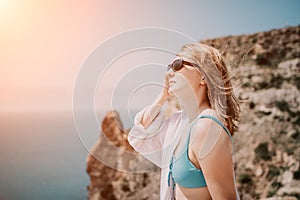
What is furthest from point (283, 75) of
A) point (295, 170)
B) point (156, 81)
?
point (156, 81)

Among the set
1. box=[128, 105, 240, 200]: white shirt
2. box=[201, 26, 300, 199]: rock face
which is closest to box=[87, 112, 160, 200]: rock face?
box=[201, 26, 300, 199]: rock face

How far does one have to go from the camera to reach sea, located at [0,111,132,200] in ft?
30.9

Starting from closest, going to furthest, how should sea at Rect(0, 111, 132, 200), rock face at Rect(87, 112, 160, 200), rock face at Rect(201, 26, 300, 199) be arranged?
rock face at Rect(201, 26, 300, 199) < rock face at Rect(87, 112, 160, 200) < sea at Rect(0, 111, 132, 200)

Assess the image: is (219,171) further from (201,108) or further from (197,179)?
(201,108)

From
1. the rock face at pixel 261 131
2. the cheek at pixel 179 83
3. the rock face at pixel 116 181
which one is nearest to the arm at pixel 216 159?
the cheek at pixel 179 83

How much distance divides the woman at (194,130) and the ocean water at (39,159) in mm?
6414

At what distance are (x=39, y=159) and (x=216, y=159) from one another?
1316 centimetres

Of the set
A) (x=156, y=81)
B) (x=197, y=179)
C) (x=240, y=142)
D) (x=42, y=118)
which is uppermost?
(x=42, y=118)

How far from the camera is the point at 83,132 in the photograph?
3.45 ft

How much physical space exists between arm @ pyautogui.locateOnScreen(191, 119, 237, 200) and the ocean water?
663 cm

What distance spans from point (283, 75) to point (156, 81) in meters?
7.75

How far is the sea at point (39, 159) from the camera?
9406 millimetres

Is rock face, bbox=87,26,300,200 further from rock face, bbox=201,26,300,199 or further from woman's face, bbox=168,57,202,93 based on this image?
woman's face, bbox=168,57,202,93

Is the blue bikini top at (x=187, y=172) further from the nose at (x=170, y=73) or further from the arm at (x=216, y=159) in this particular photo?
the nose at (x=170, y=73)
